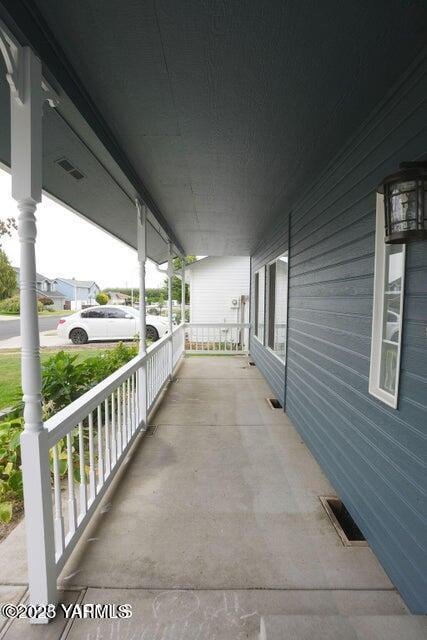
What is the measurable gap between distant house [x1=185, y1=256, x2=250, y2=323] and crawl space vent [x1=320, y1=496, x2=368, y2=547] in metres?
8.67

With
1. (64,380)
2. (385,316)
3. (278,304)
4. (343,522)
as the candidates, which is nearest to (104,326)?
(278,304)

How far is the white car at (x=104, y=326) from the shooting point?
10422mm

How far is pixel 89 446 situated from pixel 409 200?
2.25 m

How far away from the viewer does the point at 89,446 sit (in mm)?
2221

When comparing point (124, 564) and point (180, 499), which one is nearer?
point (124, 564)

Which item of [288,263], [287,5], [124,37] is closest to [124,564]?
[124,37]

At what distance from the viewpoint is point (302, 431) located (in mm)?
3246

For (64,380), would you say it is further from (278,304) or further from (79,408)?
(278,304)

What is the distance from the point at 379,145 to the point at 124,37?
137 centimetres

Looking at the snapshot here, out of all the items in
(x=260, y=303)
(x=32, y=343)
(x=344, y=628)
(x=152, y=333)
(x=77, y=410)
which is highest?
(x=260, y=303)

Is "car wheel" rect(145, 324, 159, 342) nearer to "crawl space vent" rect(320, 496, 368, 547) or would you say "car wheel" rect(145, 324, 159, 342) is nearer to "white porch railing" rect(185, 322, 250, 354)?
"white porch railing" rect(185, 322, 250, 354)

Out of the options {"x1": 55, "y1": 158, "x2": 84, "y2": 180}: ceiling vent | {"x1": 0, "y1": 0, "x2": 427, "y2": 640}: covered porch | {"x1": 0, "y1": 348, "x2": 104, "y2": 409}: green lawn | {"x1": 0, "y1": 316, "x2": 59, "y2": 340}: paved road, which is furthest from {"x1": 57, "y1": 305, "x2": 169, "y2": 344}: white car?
{"x1": 55, "y1": 158, "x2": 84, "y2": 180}: ceiling vent

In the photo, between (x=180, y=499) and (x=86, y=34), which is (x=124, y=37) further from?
(x=180, y=499)

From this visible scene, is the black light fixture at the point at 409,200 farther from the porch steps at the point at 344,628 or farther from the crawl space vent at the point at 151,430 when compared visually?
the crawl space vent at the point at 151,430
